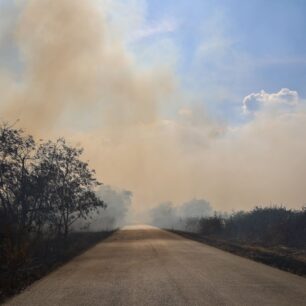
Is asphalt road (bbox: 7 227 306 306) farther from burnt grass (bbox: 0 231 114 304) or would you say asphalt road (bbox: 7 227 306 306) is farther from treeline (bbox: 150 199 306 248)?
treeline (bbox: 150 199 306 248)

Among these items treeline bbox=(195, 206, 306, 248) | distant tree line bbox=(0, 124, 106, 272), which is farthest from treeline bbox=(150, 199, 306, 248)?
distant tree line bbox=(0, 124, 106, 272)

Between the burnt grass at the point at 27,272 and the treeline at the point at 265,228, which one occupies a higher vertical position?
the treeline at the point at 265,228

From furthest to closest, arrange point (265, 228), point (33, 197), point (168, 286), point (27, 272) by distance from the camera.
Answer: point (265, 228) < point (33, 197) < point (27, 272) < point (168, 286)

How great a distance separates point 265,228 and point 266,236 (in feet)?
23.6

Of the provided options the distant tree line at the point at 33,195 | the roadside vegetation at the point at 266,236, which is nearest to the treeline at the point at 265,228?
the roadside vegetation at the point at 266,236

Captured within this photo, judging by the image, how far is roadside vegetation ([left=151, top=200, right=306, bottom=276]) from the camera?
75.6ft

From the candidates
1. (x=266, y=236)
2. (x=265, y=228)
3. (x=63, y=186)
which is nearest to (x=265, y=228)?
(x=265, y=228)

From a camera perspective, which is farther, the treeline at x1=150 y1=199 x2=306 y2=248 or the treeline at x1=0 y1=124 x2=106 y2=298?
the treeline at x1=150 y1=199 x2=306 y2=248

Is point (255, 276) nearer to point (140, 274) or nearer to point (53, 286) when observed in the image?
point (140, 274)

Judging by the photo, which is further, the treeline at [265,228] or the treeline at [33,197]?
the treeline at [265,228]

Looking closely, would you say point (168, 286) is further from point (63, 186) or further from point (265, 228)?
point (265, 228)

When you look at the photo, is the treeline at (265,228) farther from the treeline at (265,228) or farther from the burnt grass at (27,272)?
the burnt grass at (27,272)

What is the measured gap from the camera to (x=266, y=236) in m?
42.2

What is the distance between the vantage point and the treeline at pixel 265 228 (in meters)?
38.6
